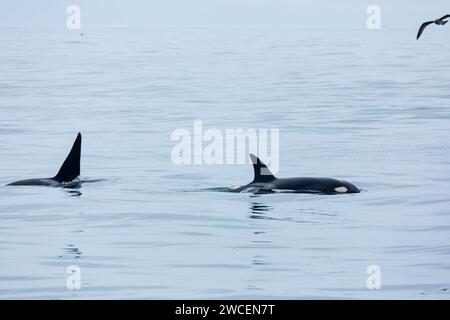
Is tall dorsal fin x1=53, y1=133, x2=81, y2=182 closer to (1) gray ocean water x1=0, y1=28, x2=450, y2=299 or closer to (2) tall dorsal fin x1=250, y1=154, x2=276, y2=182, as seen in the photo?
(1) gray ocean water x1=0, y1=28, x2=450, y2=299

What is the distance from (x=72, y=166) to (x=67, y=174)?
7.3 inches

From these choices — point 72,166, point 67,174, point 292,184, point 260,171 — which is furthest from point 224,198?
point 67,174

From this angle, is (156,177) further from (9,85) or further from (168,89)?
(9,85)

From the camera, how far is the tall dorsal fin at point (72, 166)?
17.3 metres

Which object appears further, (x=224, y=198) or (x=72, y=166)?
(x=72, y=166)

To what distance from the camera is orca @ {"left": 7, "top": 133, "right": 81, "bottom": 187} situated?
17.3 meters

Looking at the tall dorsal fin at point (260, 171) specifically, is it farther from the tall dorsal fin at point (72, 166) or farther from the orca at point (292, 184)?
the tall dorsal fin at point (72, 166)

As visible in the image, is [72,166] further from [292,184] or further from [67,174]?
[292,184]

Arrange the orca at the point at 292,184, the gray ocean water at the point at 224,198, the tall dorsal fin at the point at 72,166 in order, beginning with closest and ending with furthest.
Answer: the gray ocean water at the point at 224,198
the orca at the point at 292,184
the tall dorsal fin at the point at 72,166

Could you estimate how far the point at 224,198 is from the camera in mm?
16266

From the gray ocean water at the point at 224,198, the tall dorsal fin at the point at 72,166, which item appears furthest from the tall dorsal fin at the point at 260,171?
the tall dorsal fin at the point at 72,166

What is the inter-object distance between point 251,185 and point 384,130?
8228 millimetres

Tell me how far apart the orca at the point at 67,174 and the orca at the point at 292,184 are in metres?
2.24

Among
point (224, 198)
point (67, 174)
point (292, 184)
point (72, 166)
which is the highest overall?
point (72, 166)
